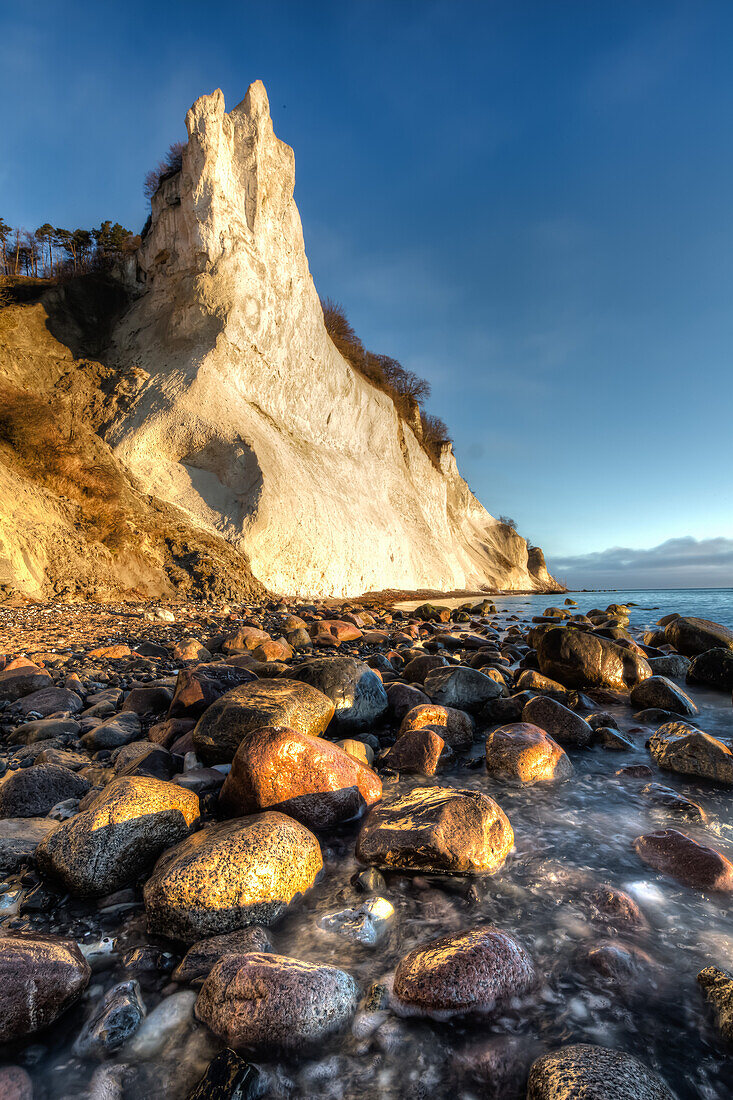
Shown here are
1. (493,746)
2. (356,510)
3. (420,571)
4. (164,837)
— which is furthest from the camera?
(420,571)

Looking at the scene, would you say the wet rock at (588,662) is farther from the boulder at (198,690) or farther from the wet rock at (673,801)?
the boulder at (198,690)

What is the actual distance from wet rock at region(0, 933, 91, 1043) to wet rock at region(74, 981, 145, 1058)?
0.14m

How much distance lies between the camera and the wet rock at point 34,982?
1.79 m

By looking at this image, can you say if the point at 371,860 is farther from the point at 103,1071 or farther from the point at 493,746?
the point at 493,746

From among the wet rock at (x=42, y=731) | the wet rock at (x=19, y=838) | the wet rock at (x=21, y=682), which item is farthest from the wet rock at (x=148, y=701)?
the wet rock at (x=19, y=838)

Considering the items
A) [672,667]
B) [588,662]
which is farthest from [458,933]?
[672,667]

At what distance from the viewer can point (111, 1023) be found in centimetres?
187

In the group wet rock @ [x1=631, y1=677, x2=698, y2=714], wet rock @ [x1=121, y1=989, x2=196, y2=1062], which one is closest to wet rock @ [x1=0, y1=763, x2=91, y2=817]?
wet rock @ [x1=121, y1=989, x2=196, y2=1062]

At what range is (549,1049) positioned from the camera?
1.78m

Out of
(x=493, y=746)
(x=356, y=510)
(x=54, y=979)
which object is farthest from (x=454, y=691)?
(x=356, y=510)

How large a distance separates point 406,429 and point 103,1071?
33.2 m

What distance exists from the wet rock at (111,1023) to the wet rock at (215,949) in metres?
0.20

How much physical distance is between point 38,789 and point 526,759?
393 cm

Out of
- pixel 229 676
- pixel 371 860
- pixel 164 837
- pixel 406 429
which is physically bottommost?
pixel 371 860
